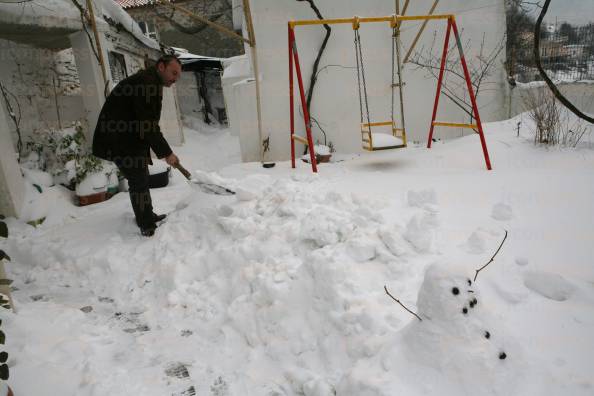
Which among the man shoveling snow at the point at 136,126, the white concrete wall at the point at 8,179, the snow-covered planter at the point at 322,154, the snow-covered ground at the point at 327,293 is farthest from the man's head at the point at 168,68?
the snow-covered planter at the point at 322,154

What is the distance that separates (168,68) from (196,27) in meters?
12.5

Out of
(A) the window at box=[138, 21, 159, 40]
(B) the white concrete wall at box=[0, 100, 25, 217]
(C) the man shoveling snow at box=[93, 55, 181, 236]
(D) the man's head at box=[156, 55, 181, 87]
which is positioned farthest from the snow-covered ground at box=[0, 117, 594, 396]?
(A) the window at box=[138, 21, 159, 40]

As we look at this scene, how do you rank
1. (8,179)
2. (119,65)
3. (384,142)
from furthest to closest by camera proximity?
1. (119,65)
2. (384,142)
3. (8,179)

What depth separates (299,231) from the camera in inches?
97.3

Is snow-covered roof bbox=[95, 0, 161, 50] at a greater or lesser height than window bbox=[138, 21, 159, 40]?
lesser

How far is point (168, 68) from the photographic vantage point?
317 cm

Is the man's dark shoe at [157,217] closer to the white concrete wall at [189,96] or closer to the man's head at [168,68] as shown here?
the man's head at [168,68]

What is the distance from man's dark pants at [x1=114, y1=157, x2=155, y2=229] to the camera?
10.6ft

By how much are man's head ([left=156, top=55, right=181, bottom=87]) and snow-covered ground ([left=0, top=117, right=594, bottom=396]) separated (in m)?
1.03

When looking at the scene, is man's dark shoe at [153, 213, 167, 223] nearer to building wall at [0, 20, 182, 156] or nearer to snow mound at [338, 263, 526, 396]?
snow mound at [338, 263, 526, 396]

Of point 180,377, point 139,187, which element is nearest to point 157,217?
point 139,187

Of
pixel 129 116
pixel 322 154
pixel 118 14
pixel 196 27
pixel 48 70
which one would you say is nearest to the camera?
pixel 129 116

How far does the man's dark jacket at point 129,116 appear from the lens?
309 centimetres

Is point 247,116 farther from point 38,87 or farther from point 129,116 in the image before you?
point 38,87
